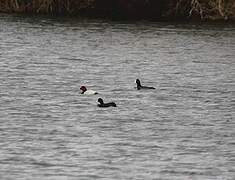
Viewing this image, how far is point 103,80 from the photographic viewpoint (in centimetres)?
3772

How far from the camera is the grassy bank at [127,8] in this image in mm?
72125

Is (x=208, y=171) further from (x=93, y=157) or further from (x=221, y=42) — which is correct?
(x=221, y=42)

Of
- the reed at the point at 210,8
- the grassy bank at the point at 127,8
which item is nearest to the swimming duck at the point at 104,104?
the reed at the point at 210,8

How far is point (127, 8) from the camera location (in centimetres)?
7725

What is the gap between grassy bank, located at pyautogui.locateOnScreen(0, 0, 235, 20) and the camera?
Result: 72.1 m

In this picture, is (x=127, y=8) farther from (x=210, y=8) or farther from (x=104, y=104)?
(x=104, y=104)

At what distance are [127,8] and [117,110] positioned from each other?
4844 cm

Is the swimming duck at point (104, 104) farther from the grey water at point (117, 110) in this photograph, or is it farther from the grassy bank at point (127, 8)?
the grassy bank at point (127, 8)

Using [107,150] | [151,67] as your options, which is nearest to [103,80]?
[151,67]

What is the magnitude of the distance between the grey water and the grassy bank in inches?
568

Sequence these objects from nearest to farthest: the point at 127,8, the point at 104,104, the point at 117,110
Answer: the point at 117,110 < the point at 104,104 < the point at 127,8

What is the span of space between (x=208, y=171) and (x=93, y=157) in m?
2.93

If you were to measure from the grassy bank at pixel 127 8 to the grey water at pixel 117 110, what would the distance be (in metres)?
14.4

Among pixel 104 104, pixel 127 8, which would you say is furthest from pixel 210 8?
pixel 104 104
